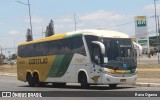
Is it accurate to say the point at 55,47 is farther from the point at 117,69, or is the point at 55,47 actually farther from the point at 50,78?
the point at 117,69

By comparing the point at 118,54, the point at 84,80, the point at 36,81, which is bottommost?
the point at 36,81

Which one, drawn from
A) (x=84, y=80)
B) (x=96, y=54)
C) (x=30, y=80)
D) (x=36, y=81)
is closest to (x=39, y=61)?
(x=36, y=81)

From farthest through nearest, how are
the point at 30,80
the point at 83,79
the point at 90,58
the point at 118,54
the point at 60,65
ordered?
the point at 30,80 → the point at 60,65 → the point at 83,79 → the point at 90,58 → the point at 118,54

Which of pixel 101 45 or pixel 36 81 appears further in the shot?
pixel 36 81

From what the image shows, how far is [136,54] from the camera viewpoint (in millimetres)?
24750

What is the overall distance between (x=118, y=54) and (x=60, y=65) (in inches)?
192

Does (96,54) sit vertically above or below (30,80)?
above

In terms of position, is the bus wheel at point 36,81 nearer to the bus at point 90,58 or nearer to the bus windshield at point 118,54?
the bus at point 90,58


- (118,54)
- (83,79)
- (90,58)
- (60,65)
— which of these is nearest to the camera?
(118,54)

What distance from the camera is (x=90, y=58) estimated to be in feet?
78.6

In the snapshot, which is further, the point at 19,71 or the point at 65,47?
the point at 19,71

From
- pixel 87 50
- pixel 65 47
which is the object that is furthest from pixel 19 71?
pixel 87 50

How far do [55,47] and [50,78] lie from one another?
A: 7.47 ft

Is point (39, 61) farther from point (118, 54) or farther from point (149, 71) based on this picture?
point (149, 71)
